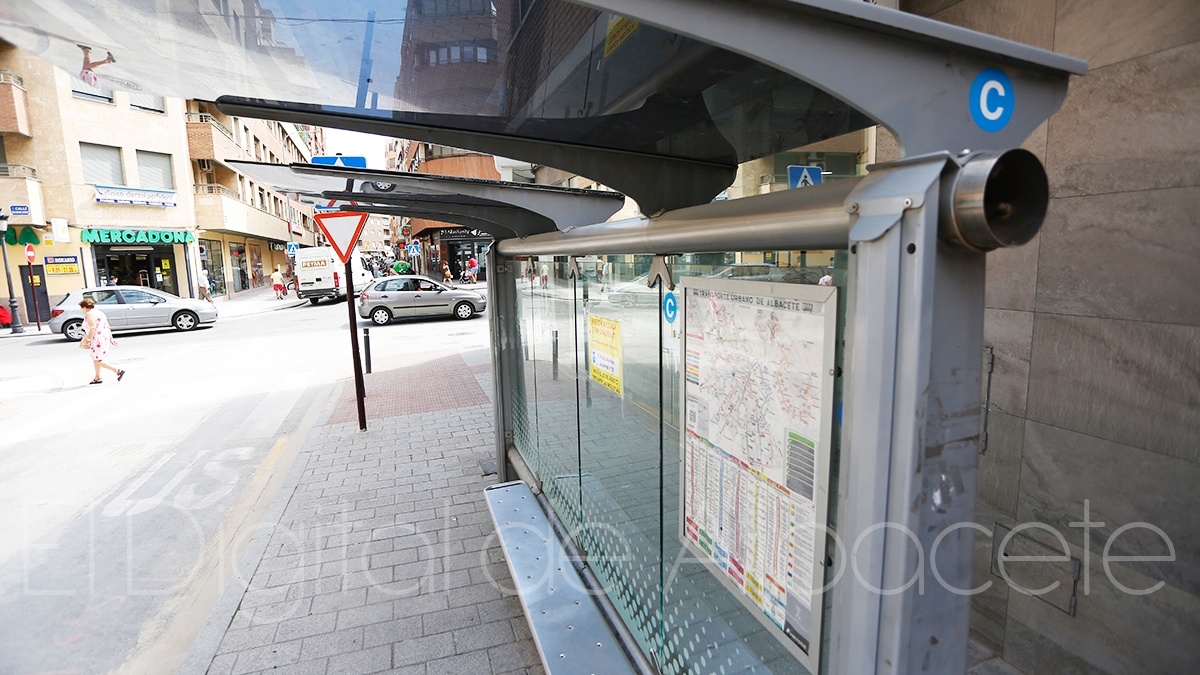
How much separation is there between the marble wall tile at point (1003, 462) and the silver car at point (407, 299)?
58.0 ft

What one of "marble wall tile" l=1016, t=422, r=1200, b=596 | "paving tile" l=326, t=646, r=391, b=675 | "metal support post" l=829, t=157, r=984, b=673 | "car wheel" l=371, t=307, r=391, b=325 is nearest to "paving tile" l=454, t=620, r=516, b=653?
"paving tile" l=326, t=646, r=391, b=675

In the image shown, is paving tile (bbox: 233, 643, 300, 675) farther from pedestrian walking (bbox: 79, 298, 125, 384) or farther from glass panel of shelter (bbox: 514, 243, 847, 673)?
pedestrian walking (bbox: 79, 298, 125, 384)

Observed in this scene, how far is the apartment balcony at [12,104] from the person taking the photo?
20922 millimetres

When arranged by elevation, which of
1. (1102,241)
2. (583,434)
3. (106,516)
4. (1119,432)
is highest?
(1102,241)

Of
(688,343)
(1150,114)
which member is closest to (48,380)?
(688,343)

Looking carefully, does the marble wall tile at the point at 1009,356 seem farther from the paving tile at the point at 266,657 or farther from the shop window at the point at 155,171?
the shop window at the point at 155,171

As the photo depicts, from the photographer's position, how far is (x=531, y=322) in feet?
Result: 15.8

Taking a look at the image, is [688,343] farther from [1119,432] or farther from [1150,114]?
[1150,114]

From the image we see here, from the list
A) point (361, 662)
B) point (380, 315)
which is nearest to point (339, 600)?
point (361, 662)

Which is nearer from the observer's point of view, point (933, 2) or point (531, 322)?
point (933, 2)

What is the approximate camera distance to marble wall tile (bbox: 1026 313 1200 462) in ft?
7.84

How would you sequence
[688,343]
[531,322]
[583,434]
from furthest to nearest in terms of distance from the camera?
1. [531,322]
2. [583,434]
3. [688,343]

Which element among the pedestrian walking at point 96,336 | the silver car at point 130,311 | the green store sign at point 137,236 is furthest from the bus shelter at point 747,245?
the green store sign at point 137,236

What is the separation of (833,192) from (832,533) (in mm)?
878
